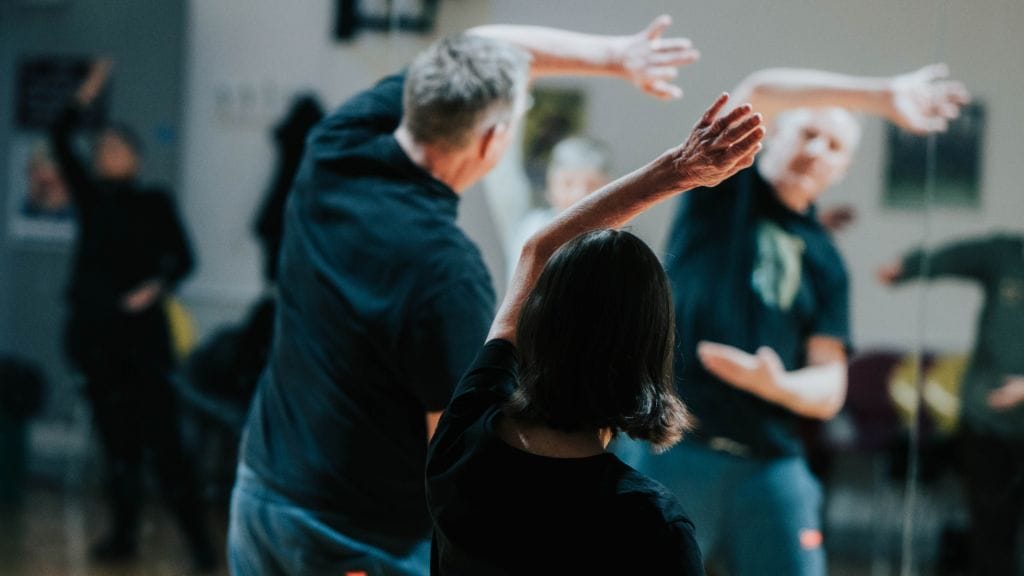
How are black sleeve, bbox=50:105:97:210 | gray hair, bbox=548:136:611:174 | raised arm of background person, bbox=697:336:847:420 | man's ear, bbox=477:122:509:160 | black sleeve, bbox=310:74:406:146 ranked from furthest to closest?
black sleeve, bbox=50:105:97:210, gray hair, bbox=548:136:611:174, raised arm of background person, bbox=697:336:847:420, black sleeve, bbox=310:74:406:146, man's ear, bbox=477:122:509:160

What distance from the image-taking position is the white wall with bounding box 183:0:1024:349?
2.27 metres

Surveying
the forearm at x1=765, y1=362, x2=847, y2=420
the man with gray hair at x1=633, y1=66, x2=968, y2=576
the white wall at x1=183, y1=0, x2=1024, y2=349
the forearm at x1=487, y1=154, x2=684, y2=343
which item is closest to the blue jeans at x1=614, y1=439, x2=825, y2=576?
the man with gray hair at x1=633, y1=66, x2=968, y2=576

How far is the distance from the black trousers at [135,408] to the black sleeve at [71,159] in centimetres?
35

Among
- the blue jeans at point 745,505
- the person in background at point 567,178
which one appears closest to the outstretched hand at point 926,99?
the person in background at point 567,178

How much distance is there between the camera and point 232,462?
3449 mm

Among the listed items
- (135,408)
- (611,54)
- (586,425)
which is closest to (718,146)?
(586,425)

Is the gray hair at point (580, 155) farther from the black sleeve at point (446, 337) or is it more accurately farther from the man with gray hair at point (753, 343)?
the black sleeve at point (446, 337)

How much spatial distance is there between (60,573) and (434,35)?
195cm

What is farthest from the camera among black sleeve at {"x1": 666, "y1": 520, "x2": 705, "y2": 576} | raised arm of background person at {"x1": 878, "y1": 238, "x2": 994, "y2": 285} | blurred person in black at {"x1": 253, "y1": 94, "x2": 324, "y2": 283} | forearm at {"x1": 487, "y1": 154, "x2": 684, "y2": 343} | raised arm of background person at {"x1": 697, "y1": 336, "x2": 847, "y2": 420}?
blurred person in black at {"x1": 253, "y1": 94, "x2": 324, "y2": 283}

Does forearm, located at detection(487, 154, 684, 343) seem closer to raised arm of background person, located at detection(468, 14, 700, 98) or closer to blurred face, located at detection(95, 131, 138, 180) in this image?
raised arm of background person, located at detection(468, 14, 700, 98)

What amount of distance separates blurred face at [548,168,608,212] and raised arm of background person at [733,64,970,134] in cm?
37

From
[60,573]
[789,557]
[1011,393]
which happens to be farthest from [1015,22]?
[60,573]

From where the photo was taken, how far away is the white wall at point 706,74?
7.45 ft

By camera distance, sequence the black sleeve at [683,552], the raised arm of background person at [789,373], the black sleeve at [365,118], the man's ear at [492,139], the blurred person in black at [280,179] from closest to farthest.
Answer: the black sleeve at [683,552] → the man's ear at [492,139] → the black sleeve at [365,118] → the raised arm of background person at [789,373] → the blurred person in black at [280,179]
